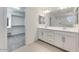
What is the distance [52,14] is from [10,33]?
0.62 meters

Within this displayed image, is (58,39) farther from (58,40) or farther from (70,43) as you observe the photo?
(70,43)

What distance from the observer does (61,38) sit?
143cm

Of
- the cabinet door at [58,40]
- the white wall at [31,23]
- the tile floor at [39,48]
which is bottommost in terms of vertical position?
the tile floor at [39,48]

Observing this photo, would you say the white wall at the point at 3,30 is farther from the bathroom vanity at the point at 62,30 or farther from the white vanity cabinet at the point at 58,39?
the white vanity cabinet at the point at 58,39

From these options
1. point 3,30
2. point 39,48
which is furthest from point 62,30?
point 3,30

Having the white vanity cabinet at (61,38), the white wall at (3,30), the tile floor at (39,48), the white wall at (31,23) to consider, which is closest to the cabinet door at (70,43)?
the white vanity cabinet at (61,38)

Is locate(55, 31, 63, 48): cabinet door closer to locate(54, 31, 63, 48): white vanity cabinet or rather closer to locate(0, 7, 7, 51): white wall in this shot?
locate(54, 31, 63, 48): white vanity cabinet

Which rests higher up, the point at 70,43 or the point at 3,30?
the point at 3,30

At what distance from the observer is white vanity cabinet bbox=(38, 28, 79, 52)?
137 cm

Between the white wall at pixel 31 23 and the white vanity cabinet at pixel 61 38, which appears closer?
the white vanity cabinet at pixel 61 38

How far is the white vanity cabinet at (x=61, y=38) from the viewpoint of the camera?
4.50 feet
